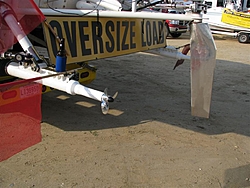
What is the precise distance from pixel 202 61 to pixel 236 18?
13.4m

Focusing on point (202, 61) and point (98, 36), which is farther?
point (202, 61)

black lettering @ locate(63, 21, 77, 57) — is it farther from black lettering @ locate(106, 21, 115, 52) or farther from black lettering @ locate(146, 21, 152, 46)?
black lettering @ locate(146, 21, 152, 46)

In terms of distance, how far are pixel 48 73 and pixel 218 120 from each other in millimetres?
2902

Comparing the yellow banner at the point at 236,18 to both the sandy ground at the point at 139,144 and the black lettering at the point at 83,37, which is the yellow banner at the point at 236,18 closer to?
the sandy ground at the point at 139,144

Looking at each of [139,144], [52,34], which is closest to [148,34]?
[139,144]

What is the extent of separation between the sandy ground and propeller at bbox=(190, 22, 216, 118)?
0.52 metres

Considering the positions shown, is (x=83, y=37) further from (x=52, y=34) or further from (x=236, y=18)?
(x=236, y=18)

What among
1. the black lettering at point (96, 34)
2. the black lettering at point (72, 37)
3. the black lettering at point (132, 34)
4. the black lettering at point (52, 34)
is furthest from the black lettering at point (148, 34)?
the black lettering at point (52, 34)

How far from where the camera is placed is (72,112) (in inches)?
183

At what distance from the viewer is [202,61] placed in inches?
154

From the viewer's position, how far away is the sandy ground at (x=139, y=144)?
122 inches

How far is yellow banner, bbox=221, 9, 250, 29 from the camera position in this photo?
51.7 feet

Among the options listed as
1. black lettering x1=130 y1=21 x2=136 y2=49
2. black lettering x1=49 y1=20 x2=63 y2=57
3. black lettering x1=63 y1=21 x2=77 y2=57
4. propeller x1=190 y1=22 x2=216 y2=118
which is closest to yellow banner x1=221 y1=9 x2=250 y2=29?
propeller x1=190 y1=22 x2=216 y2=118

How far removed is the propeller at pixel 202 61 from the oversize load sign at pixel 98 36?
0.79 metres
